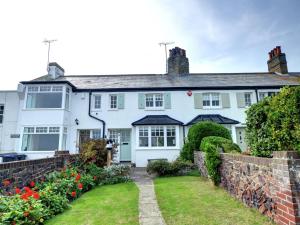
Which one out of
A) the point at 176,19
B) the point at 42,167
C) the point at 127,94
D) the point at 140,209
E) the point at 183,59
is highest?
the point at 183,59

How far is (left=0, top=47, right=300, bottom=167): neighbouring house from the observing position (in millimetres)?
15453

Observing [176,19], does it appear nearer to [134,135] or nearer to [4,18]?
[4,18]

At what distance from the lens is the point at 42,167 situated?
7.72 m

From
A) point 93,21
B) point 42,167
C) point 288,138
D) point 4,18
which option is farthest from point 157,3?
point 42,167

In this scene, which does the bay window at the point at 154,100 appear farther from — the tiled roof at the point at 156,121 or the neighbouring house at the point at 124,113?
the tiled roof at the point at 156,121

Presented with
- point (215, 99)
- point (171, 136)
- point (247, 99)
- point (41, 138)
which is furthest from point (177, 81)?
point (41, 138)

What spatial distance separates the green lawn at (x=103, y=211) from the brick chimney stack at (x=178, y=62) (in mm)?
15573

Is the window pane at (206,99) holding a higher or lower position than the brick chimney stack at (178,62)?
lower

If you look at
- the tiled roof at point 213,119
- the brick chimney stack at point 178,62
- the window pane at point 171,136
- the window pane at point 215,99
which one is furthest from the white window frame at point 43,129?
the window pane at point 215,99

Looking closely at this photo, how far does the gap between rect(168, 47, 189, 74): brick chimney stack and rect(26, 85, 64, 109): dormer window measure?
10746 mm

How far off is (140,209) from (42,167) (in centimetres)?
457

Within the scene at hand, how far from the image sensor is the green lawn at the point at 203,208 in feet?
14.1

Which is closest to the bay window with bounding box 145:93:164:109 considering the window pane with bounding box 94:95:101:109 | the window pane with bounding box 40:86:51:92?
the window pane with bounding box 94:95:101:109

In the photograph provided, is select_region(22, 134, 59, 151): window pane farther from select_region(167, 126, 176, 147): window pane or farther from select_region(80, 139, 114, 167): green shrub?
select_region(167, 126, 176, 147): window pane
